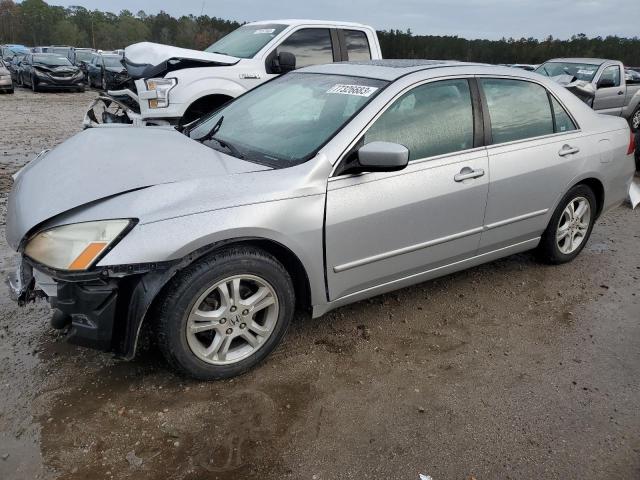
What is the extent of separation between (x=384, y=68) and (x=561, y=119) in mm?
1556

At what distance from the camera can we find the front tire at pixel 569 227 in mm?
4191

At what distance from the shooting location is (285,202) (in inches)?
107

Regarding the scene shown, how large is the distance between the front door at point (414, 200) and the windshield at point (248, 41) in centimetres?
400

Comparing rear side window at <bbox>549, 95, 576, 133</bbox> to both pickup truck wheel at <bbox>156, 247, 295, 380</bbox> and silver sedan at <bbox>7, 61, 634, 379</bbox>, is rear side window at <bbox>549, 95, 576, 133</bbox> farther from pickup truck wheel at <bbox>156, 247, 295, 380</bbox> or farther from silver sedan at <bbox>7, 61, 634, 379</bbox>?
pickup truck wheel at <bbox>156, 247, 295, 380</bbox>

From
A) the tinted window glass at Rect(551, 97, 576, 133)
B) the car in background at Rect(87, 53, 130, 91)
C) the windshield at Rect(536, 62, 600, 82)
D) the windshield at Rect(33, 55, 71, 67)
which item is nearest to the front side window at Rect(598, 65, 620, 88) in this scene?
the windshield at Rect(536, 62, 600, 82)

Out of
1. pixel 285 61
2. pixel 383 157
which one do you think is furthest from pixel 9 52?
pixel 383 157

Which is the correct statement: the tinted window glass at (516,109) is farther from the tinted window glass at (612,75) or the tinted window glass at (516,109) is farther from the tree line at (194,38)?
the tinted window glass at (612,75)

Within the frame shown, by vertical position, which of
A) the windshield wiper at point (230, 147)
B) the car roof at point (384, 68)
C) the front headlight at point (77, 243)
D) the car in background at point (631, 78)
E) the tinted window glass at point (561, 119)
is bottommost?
the front headlight at point (77, 243)

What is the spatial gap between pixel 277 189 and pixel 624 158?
3354mm

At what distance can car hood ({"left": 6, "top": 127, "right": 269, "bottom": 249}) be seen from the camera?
2564mm

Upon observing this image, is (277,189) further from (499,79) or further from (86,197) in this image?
(499,79)

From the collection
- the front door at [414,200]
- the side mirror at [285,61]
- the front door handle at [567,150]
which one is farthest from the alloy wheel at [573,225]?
the side mirror at [285,61]

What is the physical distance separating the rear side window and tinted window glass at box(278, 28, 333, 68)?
3635 mm

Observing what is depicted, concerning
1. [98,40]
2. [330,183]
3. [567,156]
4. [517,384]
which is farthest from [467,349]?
[98,40]
